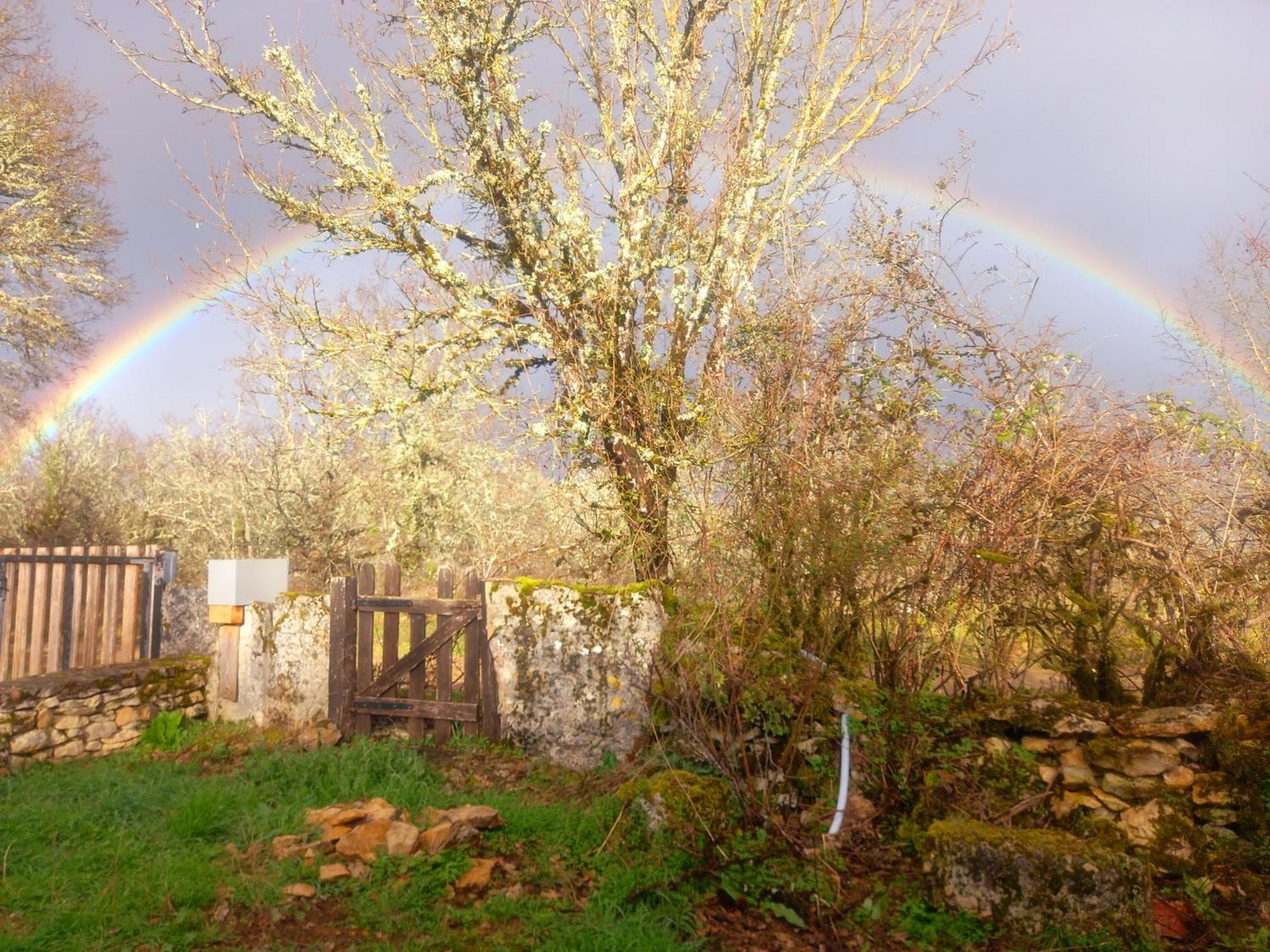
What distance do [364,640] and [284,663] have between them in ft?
3.03

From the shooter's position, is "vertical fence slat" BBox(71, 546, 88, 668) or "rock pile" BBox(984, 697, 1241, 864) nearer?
"rock pile" BBox(984, 697, 1241, 864)

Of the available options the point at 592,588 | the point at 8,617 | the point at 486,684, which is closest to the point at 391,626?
the point at 486,684

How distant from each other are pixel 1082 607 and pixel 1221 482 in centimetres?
130

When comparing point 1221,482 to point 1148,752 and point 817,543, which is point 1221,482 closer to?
point 1148,752

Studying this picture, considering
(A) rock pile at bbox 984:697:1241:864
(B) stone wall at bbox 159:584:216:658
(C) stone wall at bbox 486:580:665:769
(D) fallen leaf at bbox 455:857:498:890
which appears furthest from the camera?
(B) stone wall at bbox 159:584:216:658

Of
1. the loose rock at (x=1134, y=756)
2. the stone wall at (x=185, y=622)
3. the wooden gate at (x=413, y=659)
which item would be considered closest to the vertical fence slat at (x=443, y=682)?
the wooden gate at (x=413, y=659)

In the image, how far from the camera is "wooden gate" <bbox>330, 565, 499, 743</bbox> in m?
7.27

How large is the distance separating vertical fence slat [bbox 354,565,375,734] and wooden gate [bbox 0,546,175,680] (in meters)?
2.62

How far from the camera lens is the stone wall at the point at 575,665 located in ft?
21.8

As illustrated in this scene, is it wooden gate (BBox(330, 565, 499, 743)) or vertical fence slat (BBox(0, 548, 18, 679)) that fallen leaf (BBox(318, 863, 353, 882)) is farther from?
vertical fence slat (BBox(0, 548, 18, 679))

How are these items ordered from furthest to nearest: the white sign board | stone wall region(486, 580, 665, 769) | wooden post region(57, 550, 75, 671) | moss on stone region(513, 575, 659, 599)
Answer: wooden post region(57, 550, 75, 671), the white sign board, moss on stone region(513, 575, 659, 599), stone wall region(486, 580, 665, 769)

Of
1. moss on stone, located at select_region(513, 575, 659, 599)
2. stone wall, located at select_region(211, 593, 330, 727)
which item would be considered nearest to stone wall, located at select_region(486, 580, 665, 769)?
moss on stone, located at select_region(513, 575, 659, 599)

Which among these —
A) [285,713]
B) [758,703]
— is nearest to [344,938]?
[758,703]

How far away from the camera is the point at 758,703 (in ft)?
17.6
